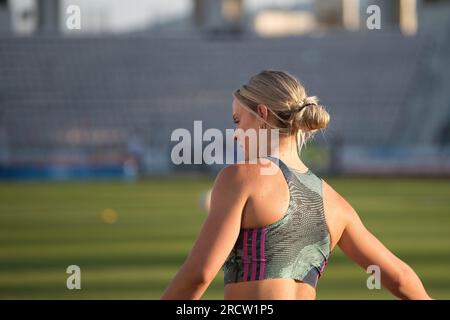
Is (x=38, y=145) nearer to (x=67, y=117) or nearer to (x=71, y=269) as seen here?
(x=67, y=117)

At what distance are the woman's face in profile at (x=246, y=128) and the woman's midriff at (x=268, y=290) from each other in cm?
38

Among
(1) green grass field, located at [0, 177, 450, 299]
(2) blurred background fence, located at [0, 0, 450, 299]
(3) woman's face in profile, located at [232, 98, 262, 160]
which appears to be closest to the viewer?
(3) woman's face in profile, located at [232, 98, 262, 160]

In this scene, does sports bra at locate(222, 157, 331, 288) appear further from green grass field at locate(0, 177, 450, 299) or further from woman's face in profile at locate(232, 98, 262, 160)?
green grass field at locate(0, 177, 450, 299)

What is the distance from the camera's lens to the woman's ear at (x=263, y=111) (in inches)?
126

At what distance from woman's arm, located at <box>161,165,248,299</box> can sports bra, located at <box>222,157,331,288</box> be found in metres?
0.12

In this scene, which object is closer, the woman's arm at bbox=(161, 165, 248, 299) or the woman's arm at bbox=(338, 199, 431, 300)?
the woman's arm at bbox=(161, 165, 248, 299)

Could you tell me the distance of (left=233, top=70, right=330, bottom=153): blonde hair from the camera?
125 inches

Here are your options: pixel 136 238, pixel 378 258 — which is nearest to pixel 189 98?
pixel 136 238

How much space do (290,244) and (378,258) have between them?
34cm

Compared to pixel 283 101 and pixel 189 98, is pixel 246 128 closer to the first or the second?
pixel 283 101

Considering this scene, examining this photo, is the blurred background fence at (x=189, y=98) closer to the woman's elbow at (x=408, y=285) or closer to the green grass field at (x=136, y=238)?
the green grass field at (x=136, y=238)

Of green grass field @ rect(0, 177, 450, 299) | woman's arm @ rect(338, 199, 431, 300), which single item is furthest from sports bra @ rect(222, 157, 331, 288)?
green grass field @ rect(0, 177, 450, 299)

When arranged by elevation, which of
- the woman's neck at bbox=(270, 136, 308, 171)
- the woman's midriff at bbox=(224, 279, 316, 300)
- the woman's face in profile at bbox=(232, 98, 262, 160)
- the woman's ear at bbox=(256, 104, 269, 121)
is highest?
the woman's ear at bbox=(256, 104, 269, 121)
